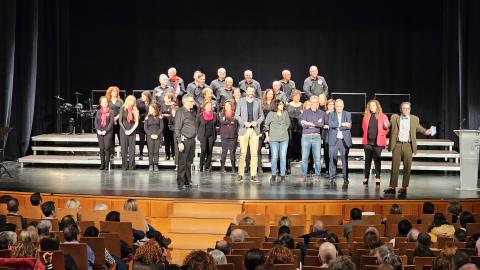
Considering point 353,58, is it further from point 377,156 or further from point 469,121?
point 377,156

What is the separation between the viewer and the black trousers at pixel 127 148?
15305 millimetres

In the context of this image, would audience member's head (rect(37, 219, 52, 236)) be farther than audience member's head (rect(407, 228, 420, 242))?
No

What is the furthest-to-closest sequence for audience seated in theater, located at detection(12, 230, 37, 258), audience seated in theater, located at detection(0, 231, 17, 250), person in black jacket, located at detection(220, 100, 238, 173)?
1. person in black jacket, located at detection(220, 100, 238, 173)
2. audience seated in theater, located at detection(0, 231, 17, 250)
3. audience seated in theater, located at detection(12, 230, 37, 258)

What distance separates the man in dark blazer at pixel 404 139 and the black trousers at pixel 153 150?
14.2 ft

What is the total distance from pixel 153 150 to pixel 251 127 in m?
2.09

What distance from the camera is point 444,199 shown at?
1277 cm

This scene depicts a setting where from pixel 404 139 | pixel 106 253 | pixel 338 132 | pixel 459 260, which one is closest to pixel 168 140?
pixel 338 132

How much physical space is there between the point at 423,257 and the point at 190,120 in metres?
6.66

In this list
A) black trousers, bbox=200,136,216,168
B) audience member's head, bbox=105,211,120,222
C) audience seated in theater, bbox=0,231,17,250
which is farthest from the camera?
black trousers, bbox=200,136,216,168

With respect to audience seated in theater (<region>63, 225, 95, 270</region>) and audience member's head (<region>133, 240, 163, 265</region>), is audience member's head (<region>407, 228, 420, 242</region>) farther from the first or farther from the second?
audience seated in theater (<region>63, 225, 95, 270</region>)

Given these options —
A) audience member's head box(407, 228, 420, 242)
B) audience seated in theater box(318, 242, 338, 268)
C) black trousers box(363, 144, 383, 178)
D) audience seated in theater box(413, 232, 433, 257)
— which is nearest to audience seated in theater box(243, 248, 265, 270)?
audience seated in theater box(318, 242, 338, 268)

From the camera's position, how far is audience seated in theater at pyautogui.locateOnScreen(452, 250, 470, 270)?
6379 millimetres

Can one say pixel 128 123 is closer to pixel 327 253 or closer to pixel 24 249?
pixel 24 249

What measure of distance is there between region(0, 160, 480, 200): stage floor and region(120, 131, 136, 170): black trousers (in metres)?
0.20
